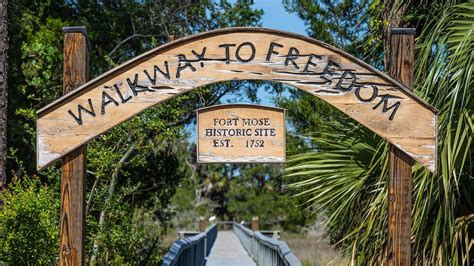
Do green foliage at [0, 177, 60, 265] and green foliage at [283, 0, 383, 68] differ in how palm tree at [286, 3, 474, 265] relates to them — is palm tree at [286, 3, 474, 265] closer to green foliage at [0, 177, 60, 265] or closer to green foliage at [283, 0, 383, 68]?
green foliage at [0, 177, 60, 265]

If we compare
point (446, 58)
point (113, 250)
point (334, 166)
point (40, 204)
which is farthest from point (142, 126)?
point (446, 58)

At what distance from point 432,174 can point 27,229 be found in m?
4.92

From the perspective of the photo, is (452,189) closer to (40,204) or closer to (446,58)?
(446,58)

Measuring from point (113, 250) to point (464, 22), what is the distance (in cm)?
685

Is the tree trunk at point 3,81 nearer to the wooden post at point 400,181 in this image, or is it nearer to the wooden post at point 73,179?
the wooden post at point 73,179

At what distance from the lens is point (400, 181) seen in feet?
21.4

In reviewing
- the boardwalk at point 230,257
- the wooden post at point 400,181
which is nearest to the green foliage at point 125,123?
the boardwalk at point 230,257

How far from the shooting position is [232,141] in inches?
259

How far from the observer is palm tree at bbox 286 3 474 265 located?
289 inches

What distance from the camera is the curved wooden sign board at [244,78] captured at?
21.2 ft

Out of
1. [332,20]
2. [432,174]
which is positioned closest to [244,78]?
[432,174]

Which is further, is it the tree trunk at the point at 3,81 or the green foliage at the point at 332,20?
the green foliage at the point at 332,20

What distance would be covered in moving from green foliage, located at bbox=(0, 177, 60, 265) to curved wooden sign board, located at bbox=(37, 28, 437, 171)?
3.68 metres

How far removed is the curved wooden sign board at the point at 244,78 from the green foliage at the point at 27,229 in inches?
145
